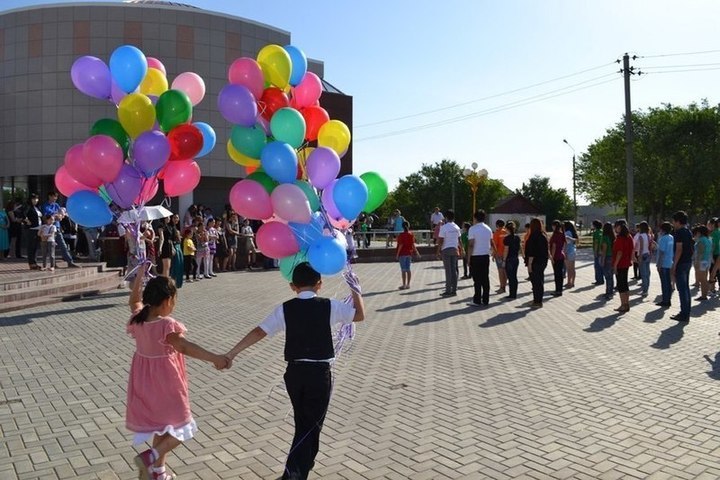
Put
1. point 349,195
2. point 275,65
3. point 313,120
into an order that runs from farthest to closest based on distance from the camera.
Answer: point 313,120
point 275,65
point 349,195

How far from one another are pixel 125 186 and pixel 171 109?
36.2 inches

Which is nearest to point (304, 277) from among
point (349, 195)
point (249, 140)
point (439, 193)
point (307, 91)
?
point (349, 195)

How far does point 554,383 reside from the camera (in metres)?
6.57

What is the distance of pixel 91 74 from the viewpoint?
19.7 feet

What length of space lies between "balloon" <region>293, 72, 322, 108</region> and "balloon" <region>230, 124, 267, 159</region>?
0.80m

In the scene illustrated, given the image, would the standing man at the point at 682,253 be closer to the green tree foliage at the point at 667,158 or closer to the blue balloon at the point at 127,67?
the blue balloon at the point at 127,67

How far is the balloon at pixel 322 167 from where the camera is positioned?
473cm

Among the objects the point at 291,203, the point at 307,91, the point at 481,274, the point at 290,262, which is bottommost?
the point at 481,274

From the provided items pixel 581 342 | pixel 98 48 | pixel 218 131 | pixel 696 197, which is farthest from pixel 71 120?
pixel 696 197

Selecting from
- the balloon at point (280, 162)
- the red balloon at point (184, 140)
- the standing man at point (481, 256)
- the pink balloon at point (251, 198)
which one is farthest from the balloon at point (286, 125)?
the standing man at point (481, 256)

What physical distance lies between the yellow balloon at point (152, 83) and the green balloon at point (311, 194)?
2.67 meters

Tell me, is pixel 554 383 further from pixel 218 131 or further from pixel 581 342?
pixel 218 131

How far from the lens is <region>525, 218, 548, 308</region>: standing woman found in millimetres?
12227

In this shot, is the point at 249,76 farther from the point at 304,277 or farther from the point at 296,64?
the point at 304,277
